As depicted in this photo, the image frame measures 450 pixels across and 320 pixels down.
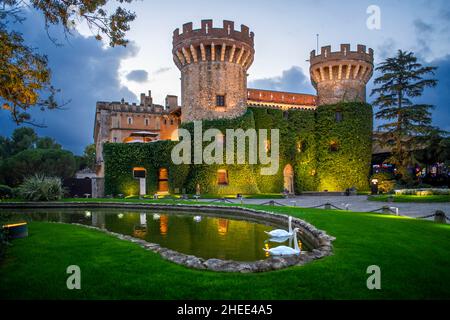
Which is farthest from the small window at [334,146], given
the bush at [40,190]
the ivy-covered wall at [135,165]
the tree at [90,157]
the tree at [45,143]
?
the tree at [45,143]

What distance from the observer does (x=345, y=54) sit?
Result: 94.4 ft

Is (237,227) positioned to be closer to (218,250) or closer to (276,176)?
(218,250)

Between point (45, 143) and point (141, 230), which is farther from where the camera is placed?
point (45, 143)

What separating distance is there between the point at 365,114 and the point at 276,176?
35.3ft

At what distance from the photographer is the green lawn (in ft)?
12.7

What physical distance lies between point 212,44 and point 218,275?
77.0 feet

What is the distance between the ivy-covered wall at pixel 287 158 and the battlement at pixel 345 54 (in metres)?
4.67

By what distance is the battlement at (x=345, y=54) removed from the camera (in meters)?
28.8

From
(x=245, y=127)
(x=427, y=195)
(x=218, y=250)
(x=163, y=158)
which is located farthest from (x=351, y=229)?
(x=163, y=158)

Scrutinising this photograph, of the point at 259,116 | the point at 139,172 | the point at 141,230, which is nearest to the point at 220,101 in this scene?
the point at 259,116

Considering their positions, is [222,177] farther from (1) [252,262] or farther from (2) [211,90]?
(1) [252,262]

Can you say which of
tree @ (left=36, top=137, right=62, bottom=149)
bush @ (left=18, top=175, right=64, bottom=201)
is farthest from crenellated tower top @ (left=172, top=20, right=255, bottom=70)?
tree @ (left=36, top=137, right=62, bottom=149)

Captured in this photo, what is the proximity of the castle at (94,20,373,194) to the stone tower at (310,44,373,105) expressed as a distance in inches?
3.7

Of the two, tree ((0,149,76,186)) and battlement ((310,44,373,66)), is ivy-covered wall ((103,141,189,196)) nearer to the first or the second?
battlement ((310,44,373,66))
